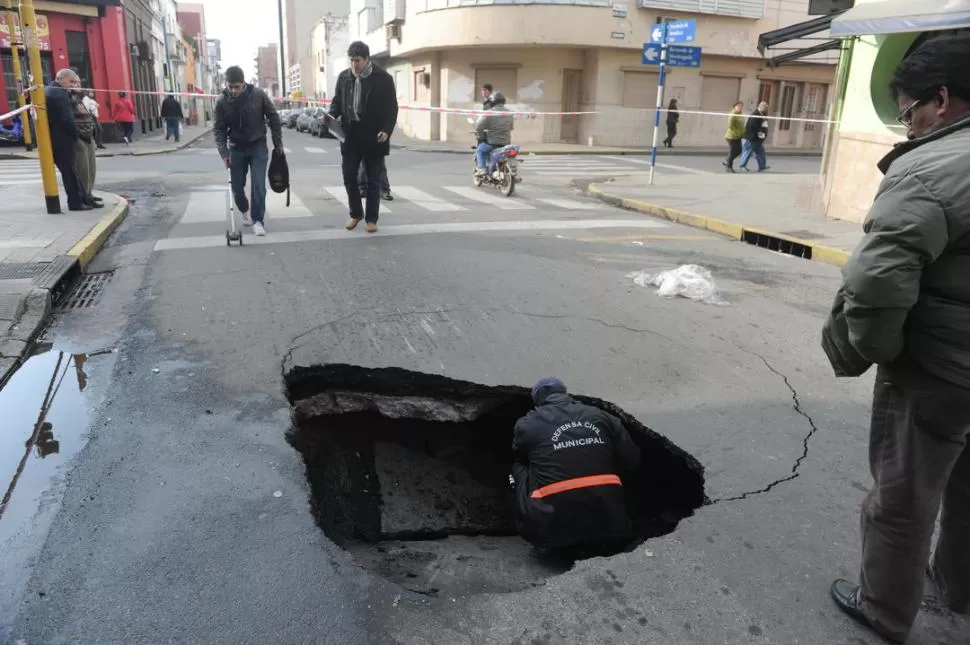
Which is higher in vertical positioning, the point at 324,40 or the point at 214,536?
the point at 324,40

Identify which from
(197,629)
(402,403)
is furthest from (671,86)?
(197,629)

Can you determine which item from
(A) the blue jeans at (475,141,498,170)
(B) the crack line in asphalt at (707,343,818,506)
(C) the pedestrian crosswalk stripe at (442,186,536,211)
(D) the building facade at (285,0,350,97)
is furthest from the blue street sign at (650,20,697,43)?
(D) the building facade at (285,0,350,97)

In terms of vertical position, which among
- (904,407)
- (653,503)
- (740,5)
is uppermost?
(740,5)

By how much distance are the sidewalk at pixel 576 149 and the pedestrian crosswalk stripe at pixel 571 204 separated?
1287cm

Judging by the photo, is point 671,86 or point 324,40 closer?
point 671,86

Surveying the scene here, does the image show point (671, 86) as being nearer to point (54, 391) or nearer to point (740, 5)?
point (740, 5)

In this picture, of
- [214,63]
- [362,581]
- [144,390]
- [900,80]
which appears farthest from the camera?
[214,63]

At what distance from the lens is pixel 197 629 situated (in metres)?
2.30

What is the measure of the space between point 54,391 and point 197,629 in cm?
252

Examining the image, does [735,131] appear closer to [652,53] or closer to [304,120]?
[652,53]

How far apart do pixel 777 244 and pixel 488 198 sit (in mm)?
4952

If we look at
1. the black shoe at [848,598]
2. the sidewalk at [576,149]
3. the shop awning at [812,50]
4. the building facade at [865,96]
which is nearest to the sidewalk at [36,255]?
the black shoe at [848,598]

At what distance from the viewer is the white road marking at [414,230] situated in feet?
26.1

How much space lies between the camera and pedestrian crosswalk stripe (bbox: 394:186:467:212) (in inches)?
431
